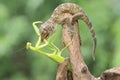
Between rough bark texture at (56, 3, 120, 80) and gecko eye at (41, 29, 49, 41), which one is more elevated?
gecko eye at (41, 29, 49, 41)

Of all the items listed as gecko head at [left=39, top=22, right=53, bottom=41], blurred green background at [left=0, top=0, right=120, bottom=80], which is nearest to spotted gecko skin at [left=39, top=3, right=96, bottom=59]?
gecko head at [left=39, top=22, right=53, bottom=41]

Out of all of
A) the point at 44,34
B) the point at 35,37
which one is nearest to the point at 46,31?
the point at 44,34

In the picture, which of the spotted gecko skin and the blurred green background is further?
the blurred green background

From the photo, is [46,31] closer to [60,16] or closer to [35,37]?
[60,16]

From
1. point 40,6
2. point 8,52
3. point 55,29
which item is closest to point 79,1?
point 40,6

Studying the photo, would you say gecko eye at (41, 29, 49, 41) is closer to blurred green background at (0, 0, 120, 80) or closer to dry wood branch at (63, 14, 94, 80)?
dry wood branch at (63, 14, 94, 80)

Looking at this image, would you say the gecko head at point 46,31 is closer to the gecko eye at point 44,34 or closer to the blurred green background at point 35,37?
the gecko eye at point 44,34

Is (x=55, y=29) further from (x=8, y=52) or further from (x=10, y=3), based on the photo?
(x=10, y=3)

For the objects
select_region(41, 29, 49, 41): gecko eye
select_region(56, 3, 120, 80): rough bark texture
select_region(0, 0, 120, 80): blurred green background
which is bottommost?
select_region(0, 0, 120, 80): blurred green background

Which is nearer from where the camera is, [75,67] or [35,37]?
[75,67]

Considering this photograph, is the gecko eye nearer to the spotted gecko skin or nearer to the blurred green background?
the spotted gecko skin
